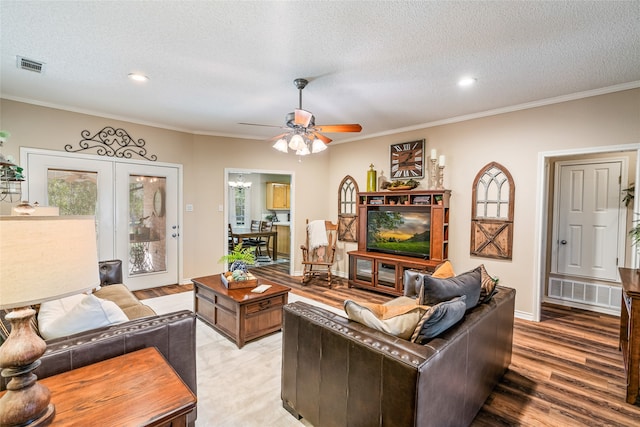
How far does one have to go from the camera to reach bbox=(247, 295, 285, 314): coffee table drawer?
Result: 2.90m

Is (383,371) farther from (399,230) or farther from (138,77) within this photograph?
(399,230)

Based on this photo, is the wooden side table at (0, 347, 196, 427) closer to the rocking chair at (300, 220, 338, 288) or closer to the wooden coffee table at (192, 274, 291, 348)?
the wooden coffee table at (192, 274, 291, 348)

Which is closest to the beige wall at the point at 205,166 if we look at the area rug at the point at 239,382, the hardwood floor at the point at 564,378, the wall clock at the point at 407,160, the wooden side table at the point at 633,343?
the wall clock at the point at 407,160

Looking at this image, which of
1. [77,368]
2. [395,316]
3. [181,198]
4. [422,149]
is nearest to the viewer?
[77,368]

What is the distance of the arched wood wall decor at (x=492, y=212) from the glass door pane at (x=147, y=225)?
486 centimetres

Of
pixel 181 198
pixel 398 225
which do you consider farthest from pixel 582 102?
pixel 181 198

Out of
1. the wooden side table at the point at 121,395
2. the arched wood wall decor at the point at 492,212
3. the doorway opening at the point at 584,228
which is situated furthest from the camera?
the arched wood wall decor at the point at 492,212

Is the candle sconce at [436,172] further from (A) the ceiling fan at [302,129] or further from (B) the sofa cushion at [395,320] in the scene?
(B) the sofa cushion at [395,320]

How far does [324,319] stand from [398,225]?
129 inches

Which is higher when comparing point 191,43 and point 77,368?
point 191,43

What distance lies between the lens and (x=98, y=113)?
4.14m

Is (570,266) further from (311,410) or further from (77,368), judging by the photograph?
(77,368)

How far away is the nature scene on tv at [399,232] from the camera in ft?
14.5

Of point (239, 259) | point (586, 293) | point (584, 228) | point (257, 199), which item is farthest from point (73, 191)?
point (586, 293)
